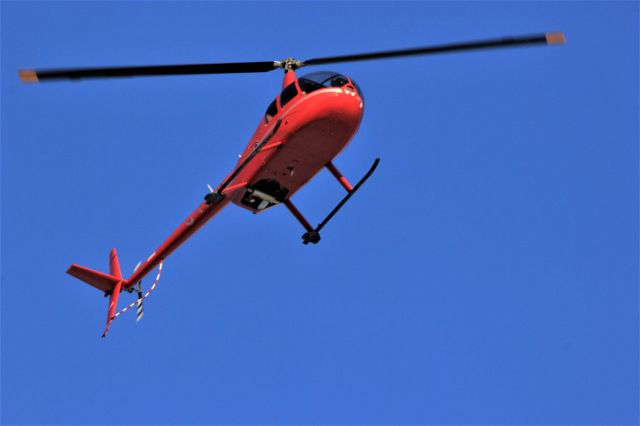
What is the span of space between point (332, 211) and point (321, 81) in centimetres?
307

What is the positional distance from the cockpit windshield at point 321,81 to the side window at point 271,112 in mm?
846

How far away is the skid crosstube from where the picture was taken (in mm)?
18750

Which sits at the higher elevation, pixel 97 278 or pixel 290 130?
pixel 290 130

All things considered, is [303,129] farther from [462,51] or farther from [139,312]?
[139,312]

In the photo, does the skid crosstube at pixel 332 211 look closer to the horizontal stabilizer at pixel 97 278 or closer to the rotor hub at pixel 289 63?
the rotor hub at pixel 289 63

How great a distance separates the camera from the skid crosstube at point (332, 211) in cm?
1875

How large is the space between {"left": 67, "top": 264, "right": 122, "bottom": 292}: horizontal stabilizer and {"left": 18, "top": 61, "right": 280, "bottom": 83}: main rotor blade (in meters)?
6.21

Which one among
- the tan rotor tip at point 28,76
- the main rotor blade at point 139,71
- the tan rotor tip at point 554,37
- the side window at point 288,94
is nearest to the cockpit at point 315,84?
the side window at point 288,94

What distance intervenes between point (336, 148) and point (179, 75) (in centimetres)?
344

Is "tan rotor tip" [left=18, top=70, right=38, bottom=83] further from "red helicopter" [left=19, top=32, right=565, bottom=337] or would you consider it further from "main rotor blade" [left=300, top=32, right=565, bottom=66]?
"main rotor blade" [left=300, top=32, right=565, bottom=66]

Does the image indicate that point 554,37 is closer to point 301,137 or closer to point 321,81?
point 321,81

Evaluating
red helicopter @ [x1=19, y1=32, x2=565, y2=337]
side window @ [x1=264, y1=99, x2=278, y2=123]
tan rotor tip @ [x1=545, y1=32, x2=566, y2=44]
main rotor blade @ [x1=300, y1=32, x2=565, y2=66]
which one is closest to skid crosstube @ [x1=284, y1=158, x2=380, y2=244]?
red helicopter @ [x1=19, y1=32, x2=565, y2=337]

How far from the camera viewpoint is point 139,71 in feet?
53.3

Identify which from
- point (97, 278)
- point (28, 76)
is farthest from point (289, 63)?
point (97, 278)
